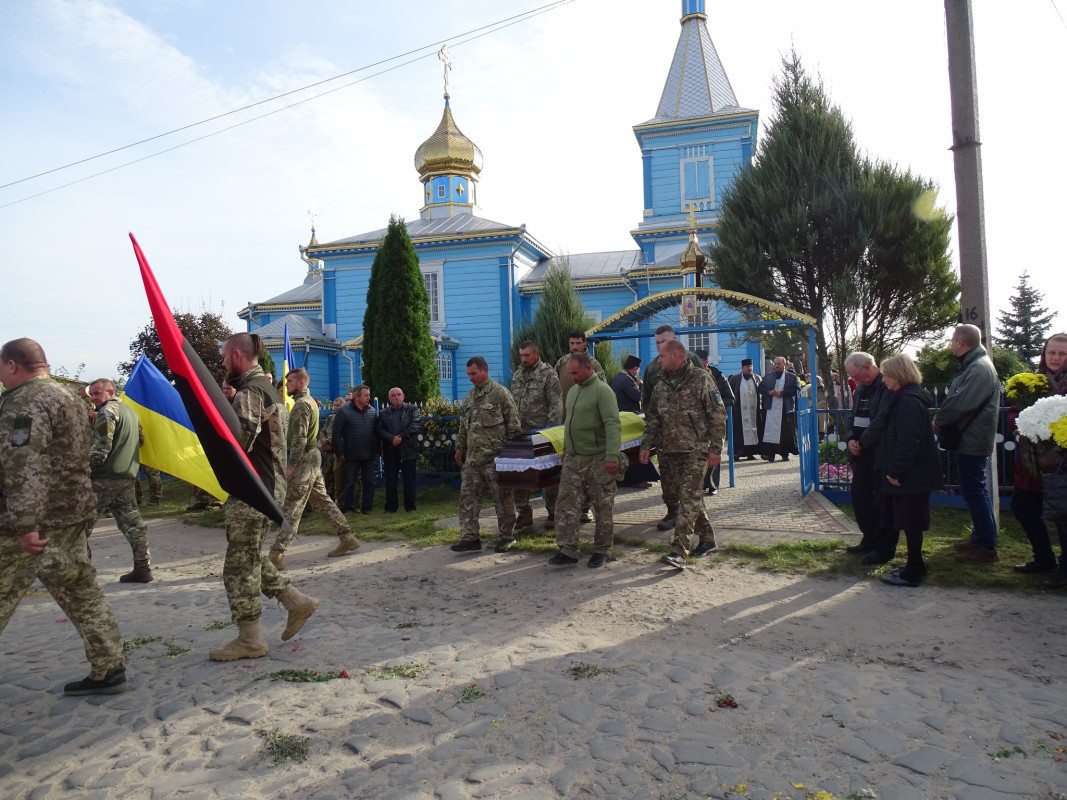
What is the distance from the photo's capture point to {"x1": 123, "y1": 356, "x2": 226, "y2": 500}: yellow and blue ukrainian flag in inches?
265

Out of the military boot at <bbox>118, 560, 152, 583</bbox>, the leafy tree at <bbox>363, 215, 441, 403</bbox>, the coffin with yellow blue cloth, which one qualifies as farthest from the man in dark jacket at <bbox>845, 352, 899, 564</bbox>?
the leafy tree at <bbox>363, 215, 441, 403</bbox>

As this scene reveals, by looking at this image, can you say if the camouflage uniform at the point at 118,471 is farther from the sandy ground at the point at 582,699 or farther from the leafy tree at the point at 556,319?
the leafy tree at the point at 556,319

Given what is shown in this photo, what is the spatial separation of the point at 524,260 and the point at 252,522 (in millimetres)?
24637

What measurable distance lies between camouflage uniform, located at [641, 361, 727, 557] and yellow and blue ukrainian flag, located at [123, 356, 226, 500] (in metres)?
4.16

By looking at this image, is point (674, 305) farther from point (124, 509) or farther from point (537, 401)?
point (124, 509)

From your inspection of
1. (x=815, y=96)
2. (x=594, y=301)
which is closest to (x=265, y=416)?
(x=815, y=96)

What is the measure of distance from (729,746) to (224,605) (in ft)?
14.4

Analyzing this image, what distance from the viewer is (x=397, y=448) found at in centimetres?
1091

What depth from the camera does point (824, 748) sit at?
329 centimetres

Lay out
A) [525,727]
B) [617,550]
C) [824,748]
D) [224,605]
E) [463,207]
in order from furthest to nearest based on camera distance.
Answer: [463,207] → [617,550] → [224,605] → [525,727] → [824,748]

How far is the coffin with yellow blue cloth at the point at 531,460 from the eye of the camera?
7520 mm

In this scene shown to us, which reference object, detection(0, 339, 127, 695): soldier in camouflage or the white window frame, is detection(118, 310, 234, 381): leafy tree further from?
detection(0, 339, 127, 695): soldier in camouflage

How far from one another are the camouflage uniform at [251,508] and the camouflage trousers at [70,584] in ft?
2.30

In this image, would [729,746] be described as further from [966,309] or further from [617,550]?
[966,309]
